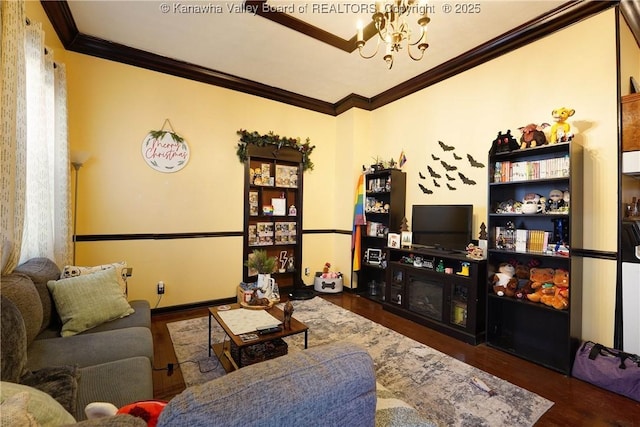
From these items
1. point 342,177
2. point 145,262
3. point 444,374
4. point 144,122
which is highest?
point 144,122

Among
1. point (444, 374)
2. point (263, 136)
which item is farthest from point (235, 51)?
point (444, 374)

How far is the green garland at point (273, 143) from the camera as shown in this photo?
404 centimetres

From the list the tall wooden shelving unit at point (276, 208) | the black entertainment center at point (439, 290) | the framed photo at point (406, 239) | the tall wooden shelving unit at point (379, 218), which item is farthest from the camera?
the tall wooden shelving unit at point (276, 208)

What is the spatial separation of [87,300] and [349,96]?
405 centimetres

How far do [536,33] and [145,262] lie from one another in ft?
15.6

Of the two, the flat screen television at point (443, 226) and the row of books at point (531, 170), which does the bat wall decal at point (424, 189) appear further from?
the row of books at point (531, 170)

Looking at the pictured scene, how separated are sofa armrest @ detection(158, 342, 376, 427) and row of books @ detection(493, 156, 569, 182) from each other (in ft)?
8.42

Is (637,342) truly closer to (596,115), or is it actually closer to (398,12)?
(596,115)

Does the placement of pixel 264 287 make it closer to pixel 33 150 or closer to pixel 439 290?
pixel 439 290

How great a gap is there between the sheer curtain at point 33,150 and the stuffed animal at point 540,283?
3.78 metres

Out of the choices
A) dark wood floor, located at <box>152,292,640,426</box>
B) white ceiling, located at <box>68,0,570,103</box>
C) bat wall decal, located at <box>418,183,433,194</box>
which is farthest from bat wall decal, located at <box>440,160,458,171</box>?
dark wood floor, located at <box>152,292,640,426</box>

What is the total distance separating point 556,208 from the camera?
246 centimetres

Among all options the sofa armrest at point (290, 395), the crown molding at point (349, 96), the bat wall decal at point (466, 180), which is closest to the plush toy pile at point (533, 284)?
the bat wall decal at point (466, 180)

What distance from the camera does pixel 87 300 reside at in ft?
6.72
